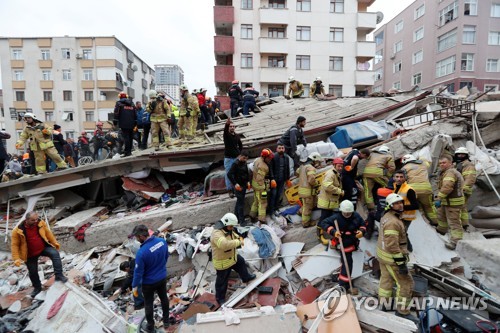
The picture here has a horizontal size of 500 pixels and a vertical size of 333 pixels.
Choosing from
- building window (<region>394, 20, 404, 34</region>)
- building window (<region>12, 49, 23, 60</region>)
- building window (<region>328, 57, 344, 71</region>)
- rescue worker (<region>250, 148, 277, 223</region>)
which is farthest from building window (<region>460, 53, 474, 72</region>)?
building window (<region>12, 49, 23, 60</region>)

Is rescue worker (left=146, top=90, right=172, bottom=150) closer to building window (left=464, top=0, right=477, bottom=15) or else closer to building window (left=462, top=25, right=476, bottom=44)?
building window (left=462, top=25, right=476, bottom=44)

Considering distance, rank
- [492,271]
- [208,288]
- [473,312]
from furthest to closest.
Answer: [208,288] → [473,312] → [492,271]

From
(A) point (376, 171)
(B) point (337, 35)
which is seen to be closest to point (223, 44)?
(B) point (337, 35)

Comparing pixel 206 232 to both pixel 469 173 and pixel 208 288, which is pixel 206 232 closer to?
pixel 208 288

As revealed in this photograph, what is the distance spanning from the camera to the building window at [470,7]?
2577 centimetres

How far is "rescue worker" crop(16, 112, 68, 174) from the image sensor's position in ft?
26.8

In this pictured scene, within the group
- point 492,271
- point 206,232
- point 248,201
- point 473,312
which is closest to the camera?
point 492,271

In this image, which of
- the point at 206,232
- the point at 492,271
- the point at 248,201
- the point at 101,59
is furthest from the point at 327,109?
the point at 101,59

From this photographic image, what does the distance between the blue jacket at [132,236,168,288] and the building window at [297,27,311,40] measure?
26787 mm

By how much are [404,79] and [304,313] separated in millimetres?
36236

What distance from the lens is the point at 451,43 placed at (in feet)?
89.1

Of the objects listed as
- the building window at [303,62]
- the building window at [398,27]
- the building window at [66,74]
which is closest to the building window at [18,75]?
the building window at [66,74]

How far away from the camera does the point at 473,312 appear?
441cm

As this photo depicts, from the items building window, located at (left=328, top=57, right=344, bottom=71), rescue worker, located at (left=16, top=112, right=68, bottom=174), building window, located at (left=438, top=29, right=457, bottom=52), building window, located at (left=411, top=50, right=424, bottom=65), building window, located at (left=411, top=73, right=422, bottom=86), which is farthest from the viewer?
building window, located at (left=411, top=73, right=422, bottom=86)
